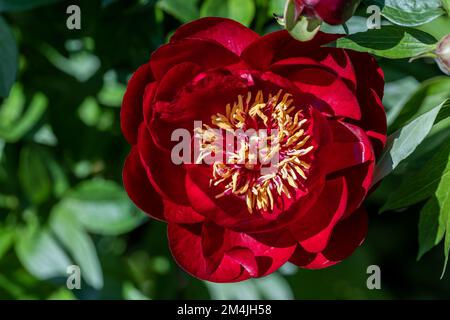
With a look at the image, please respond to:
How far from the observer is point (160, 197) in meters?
1.03

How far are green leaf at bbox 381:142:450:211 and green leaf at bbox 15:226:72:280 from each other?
622mm

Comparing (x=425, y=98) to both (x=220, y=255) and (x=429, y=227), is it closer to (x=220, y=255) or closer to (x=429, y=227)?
(x=429, y=227)

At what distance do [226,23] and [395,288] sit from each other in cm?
114

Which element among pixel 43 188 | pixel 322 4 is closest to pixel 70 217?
pixel 43 188

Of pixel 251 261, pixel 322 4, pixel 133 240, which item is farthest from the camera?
pixel 133 240

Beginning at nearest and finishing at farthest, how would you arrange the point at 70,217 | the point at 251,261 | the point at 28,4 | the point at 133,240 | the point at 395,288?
the point at 251,261
the point at 28,4
the point at 70,217
the point at 133,240
the point at 395,288

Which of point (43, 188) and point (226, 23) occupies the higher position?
point (226, 23)

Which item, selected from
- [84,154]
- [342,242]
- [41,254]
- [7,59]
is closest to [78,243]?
[41,254]

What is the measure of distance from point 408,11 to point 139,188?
1.34 ft

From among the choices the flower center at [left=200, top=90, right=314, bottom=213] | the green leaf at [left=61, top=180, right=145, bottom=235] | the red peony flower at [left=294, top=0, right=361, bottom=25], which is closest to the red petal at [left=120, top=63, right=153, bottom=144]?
the flower center at [left=200, top=90, right=314, bottom=213]

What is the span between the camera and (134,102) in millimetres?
1004

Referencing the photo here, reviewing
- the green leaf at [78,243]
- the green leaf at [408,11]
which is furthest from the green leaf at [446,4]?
the green leaf at [78,243]

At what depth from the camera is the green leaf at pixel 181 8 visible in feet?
4.07

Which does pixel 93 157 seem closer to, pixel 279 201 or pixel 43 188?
pixel 43 188
